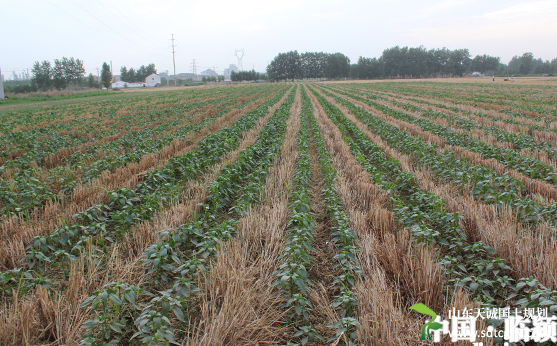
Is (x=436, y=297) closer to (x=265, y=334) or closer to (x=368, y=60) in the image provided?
(x=265, y=334)

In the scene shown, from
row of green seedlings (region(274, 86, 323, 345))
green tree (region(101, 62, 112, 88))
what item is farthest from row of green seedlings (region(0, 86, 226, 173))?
green tree (region(101, 62, 112, 88))

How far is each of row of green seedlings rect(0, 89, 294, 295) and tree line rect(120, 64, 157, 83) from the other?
157279 mm

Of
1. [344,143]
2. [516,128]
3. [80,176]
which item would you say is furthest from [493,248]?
[516,128]

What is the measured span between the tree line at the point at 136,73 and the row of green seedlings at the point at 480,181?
158 m

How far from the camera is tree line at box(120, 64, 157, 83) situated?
144250 millimetres

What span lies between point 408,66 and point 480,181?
131 m

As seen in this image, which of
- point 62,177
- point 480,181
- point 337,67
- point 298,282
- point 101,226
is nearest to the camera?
point 298,282

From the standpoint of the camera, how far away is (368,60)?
123750 mm

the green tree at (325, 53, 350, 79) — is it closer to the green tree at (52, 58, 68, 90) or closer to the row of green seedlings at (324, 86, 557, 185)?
the green tree at (52, 58, 68, 90)

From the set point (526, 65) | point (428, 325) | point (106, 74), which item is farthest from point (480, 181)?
point (526, 65)

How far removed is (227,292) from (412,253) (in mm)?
2420

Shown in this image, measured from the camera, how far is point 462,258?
414cm

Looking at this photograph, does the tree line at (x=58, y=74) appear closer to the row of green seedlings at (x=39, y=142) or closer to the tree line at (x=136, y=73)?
the tree line at (x=136, y=73)

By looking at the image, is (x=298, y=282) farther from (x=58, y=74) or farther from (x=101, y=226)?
(x=58, y=74)
